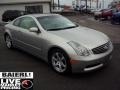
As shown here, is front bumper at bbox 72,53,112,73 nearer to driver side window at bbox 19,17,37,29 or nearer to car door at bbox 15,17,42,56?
car door at bbox 15,17,42,56

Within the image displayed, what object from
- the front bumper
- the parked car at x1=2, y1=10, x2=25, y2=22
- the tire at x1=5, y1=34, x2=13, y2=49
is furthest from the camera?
the parked car at x1=2, y1=10, x2=25, y2=22

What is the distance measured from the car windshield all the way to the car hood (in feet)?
1.00

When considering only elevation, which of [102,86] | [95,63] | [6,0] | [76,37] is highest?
[6,0]

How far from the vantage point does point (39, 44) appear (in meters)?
5.64

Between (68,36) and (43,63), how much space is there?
1313mm

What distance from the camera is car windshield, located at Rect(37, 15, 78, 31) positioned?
5836 mm

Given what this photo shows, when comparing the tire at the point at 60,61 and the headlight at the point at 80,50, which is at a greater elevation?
the headlight at the point at 80,50

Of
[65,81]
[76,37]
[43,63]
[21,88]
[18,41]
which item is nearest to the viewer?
[21,88]

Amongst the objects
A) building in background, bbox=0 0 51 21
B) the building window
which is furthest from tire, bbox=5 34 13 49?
the building window

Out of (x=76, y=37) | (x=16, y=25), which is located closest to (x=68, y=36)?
(x=76, y=37)

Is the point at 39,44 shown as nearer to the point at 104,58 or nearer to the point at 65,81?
the point at 65,81

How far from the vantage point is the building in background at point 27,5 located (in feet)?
93.3

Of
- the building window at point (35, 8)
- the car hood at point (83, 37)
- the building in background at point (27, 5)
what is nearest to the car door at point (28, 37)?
the car hood at point (83, 37)

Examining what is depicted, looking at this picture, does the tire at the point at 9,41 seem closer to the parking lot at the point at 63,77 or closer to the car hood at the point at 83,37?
the parking lot at the point at 63,77
